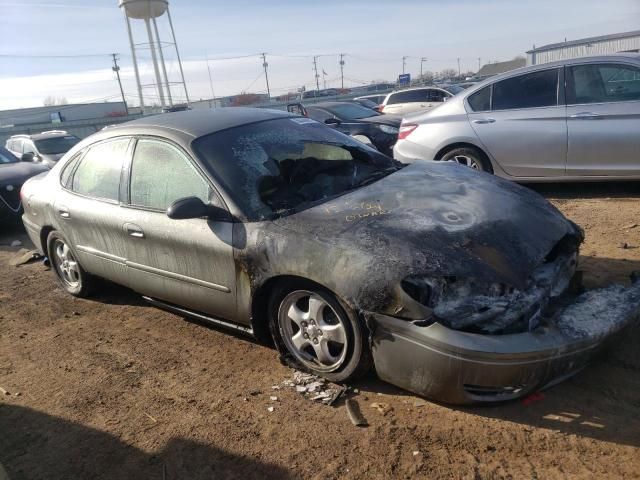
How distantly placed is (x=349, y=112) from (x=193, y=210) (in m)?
9.65

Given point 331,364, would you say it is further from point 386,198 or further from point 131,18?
point 131,18

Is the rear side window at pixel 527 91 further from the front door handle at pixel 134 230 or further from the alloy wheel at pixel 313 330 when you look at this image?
the front door handle at pixel 134 230

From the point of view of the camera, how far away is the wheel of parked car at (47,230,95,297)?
16.0ft

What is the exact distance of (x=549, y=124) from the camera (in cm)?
605

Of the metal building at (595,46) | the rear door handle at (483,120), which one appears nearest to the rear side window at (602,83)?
the rear door handle at (483,120)

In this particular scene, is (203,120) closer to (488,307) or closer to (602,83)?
(488,307)

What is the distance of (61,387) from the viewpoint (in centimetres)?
349

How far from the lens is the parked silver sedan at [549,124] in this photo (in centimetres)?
571

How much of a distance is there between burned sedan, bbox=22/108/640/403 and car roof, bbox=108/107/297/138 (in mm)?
24

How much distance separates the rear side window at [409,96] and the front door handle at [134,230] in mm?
15390

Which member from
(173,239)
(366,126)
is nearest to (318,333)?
(173,239)

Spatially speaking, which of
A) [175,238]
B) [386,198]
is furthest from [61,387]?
[386,198]

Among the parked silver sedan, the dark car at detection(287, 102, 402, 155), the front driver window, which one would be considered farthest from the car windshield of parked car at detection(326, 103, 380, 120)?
the front driver window

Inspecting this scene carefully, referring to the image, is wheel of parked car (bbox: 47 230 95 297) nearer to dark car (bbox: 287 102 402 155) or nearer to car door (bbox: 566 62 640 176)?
car door (bbox: 566 62 640 176)
